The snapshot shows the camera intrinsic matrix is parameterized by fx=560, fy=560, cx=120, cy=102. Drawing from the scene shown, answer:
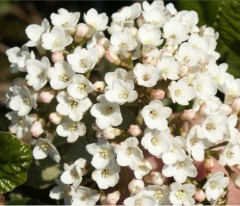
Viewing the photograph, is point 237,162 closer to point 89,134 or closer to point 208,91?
point 208,91

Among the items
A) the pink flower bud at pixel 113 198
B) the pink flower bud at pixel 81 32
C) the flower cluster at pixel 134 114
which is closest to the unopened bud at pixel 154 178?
the flower cluster at pixel 134 114

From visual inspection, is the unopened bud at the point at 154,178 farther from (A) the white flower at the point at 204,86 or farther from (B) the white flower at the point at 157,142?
(A) the white flower at the point at 204,86

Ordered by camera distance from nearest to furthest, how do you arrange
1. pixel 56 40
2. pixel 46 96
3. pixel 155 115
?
pixel 155 115
pixel 46 96
pixel 56 40

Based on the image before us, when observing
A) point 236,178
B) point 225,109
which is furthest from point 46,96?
point 236,178

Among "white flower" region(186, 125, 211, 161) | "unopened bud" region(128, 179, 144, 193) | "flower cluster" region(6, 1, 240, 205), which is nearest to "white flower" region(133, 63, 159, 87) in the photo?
"flower cluster" region(6, 1, 240, 205)

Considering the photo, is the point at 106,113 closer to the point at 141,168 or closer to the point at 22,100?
the point at 141,168

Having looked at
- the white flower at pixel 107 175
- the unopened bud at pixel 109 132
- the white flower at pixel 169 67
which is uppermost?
the white flower at pixel 169 67
